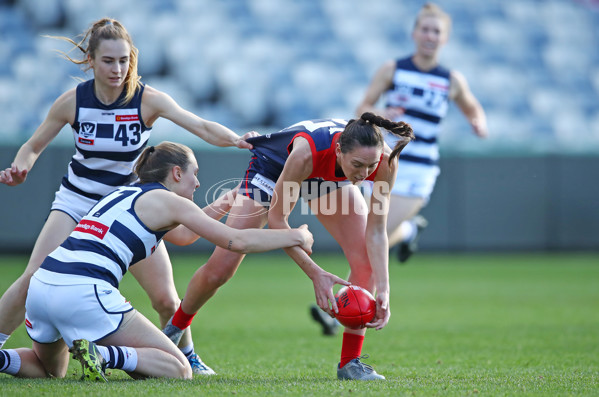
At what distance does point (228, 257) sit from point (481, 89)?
13211mm

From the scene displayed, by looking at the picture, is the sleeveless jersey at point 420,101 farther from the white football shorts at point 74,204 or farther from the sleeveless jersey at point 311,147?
the white football shorts at point 74,204

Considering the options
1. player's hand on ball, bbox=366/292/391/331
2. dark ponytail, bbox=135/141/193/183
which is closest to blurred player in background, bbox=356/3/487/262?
player's hand on ball, bbox=366/292/391/331

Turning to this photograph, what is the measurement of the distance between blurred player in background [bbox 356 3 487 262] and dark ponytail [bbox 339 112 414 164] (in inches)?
110

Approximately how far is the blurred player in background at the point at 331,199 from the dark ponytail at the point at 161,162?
54cm

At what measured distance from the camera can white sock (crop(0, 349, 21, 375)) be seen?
3.79m

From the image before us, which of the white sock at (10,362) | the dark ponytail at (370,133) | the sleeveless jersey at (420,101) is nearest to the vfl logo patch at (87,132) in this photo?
the white sock at (10,362)

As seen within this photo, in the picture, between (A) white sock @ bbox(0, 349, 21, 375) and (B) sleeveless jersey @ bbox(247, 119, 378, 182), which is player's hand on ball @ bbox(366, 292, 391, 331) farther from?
(A) white sock @ bbox(0, 349, 21, 375)

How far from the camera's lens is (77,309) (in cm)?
354

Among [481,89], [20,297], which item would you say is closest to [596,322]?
[20,297]

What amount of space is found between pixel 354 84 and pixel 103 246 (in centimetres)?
1286

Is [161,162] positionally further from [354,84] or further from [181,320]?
[354,84]

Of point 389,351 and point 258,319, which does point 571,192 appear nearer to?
point 258,319

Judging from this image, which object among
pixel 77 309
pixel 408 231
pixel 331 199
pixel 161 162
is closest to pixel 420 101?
pixel 408 231

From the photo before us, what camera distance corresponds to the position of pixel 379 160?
12.8 ft
